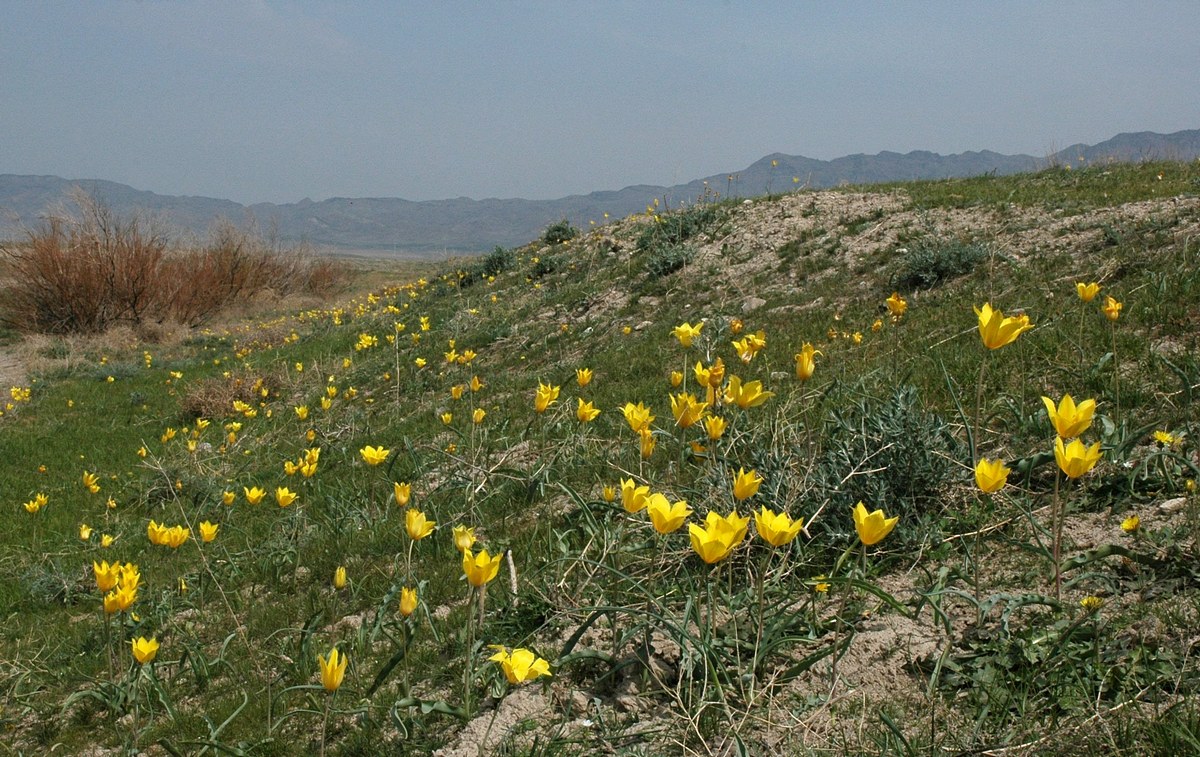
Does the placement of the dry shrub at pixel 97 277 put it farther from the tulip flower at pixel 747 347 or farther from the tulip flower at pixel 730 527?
the tulip flower at pixel 730 527

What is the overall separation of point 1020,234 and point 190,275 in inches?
757

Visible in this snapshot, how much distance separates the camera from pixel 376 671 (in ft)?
8.59

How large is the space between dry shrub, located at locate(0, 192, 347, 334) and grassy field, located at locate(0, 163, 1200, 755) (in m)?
11.3

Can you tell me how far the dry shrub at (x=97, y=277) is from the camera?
1741 centimetres

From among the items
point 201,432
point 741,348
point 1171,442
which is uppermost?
point 741,348

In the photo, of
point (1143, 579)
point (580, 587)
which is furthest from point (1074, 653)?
point (580, 587)

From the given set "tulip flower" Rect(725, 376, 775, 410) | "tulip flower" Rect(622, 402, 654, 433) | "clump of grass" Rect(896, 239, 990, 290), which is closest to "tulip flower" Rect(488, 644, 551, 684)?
"tulip flower" Rect(622, 402, 654, 433)

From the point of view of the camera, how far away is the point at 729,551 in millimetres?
1780

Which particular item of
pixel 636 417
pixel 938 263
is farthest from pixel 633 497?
pixel 938 263

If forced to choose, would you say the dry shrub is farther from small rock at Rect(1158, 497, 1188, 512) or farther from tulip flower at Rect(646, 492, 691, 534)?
small rock at Rect(1158, 497, 1188, 512)

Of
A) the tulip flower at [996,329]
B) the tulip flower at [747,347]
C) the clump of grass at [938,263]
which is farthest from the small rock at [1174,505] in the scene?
the clump of grass at [938,263]

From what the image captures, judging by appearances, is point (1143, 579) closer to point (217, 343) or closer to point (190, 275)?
point (217, 343)

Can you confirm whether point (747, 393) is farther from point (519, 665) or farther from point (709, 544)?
point (519, 665)

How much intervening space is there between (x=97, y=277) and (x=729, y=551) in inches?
789
